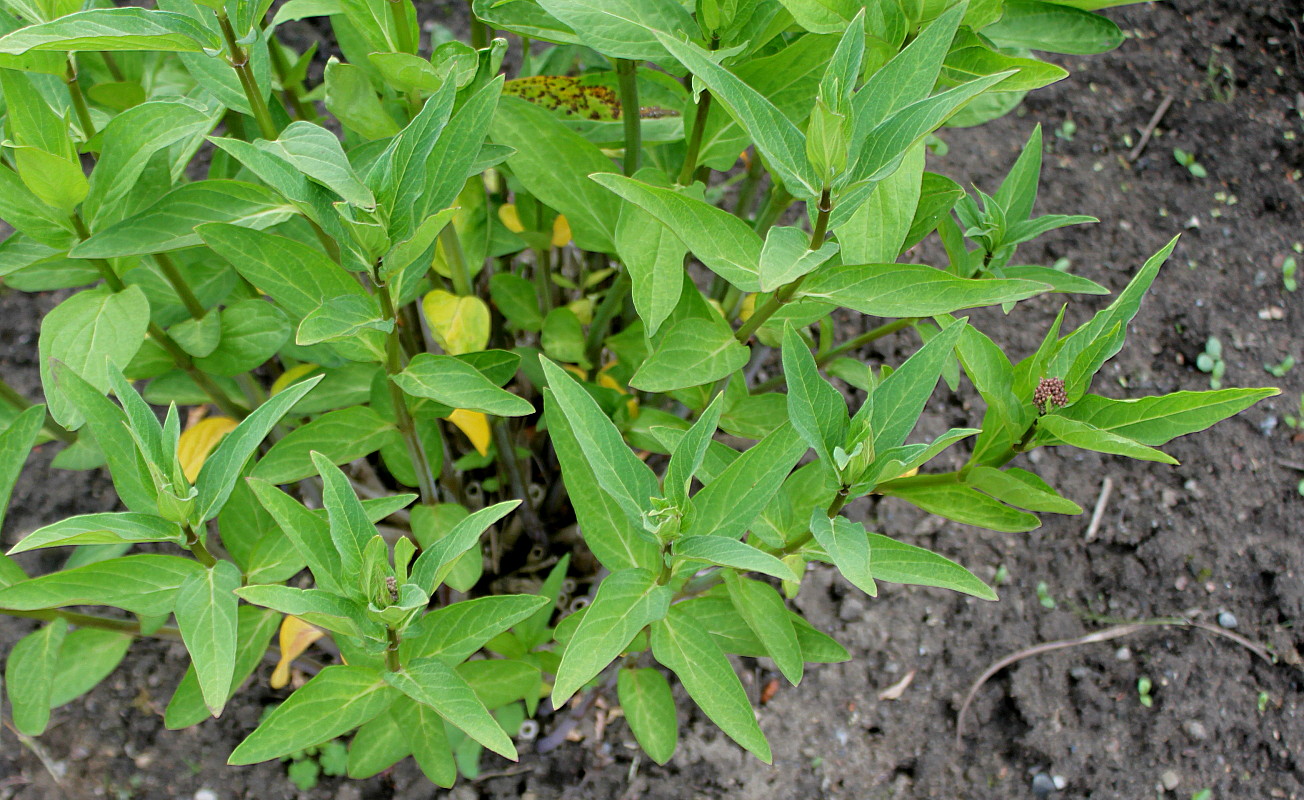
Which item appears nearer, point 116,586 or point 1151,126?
point 116,586

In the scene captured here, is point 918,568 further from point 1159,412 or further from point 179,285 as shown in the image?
point 179,285

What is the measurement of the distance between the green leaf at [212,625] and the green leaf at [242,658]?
0.98 ft

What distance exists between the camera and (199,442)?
5.92 ft

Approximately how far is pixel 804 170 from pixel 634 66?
1.45ft

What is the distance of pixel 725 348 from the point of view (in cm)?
132

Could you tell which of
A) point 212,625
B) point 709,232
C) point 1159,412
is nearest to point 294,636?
point 212,625

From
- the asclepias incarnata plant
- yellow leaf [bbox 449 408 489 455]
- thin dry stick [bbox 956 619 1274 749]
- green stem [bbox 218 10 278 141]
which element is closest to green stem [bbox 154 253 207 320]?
the asclepias incarnata plant

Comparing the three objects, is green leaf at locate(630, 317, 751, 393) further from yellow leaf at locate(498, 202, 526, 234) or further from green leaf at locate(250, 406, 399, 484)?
yellow leaf at locate(498, 202, 526, 234)

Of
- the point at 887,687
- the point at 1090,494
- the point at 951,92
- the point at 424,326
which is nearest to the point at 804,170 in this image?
the point at 951,92

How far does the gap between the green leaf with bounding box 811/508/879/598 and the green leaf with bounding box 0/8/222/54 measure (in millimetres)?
901

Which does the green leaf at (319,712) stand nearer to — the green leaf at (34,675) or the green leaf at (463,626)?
the green leaf at (463,626)

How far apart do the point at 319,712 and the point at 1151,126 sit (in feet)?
10.7

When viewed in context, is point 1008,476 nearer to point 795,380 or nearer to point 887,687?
point 795,380

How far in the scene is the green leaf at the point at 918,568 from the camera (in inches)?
44.3
